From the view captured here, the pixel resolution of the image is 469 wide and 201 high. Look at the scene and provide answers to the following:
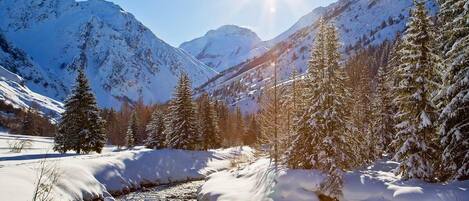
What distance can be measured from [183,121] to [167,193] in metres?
25.0

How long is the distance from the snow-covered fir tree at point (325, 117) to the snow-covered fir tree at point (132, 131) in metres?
57.6

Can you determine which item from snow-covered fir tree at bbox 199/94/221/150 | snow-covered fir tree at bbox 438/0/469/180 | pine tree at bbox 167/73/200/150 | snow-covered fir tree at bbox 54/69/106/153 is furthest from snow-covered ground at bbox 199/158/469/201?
snow-covered fir tree at bbox 199/94/221/150

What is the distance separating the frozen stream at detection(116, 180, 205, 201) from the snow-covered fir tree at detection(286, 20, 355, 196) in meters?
10.1

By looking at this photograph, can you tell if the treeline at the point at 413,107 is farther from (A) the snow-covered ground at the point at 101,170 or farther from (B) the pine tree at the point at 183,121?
(B) the pine tree at the point at 183,121

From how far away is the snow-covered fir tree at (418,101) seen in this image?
23.9 metres

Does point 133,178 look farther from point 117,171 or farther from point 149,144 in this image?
point 149,144

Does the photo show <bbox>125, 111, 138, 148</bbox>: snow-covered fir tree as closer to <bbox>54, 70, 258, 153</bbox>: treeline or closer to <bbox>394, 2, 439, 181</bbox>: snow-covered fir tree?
<bbox>54, 70, 258, 153</bbox>: treeline

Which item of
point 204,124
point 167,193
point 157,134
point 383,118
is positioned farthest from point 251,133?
point 167,193

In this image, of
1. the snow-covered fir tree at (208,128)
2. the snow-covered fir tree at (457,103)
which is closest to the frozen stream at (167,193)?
the snow-covered fir tree at (457,103)

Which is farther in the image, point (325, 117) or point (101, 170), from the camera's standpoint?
point (101, 170)

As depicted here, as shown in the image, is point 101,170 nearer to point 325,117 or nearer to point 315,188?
point 315,188

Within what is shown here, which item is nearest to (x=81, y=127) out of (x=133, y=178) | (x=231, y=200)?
(x=133, y=178)

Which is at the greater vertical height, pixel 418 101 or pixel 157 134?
pixel 157 134

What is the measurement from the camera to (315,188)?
2589 cm
